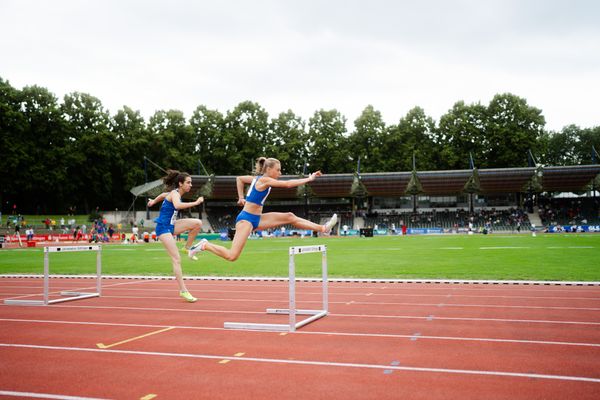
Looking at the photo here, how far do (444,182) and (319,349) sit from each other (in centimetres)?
5378

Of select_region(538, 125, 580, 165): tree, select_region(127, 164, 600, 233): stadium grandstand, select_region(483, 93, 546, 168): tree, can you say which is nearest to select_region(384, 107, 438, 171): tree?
select_region(127, 164, 600, 233): stadium grandstand

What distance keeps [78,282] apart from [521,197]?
5758cm

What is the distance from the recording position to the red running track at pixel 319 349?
417cm

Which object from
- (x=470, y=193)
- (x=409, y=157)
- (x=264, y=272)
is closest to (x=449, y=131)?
(x=409, y=157)

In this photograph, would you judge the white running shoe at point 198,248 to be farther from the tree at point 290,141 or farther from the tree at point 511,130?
the tree at point 511,130

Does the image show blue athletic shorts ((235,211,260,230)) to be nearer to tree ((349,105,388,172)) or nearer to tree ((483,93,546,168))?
tree ((349,105,388,172))

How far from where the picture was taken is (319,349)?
18.0 feet

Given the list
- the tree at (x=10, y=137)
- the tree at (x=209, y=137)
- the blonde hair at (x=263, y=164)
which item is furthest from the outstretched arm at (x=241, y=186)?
the tree at (x=209, y=137)

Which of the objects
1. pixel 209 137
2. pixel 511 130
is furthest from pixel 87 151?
pixel 511 130

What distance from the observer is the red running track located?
4168mm

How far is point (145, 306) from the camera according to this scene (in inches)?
356

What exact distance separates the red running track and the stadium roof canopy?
46.2m

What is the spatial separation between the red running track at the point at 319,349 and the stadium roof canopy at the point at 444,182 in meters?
46.2

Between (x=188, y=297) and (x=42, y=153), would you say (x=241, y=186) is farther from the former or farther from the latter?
(x=42, y=153)
